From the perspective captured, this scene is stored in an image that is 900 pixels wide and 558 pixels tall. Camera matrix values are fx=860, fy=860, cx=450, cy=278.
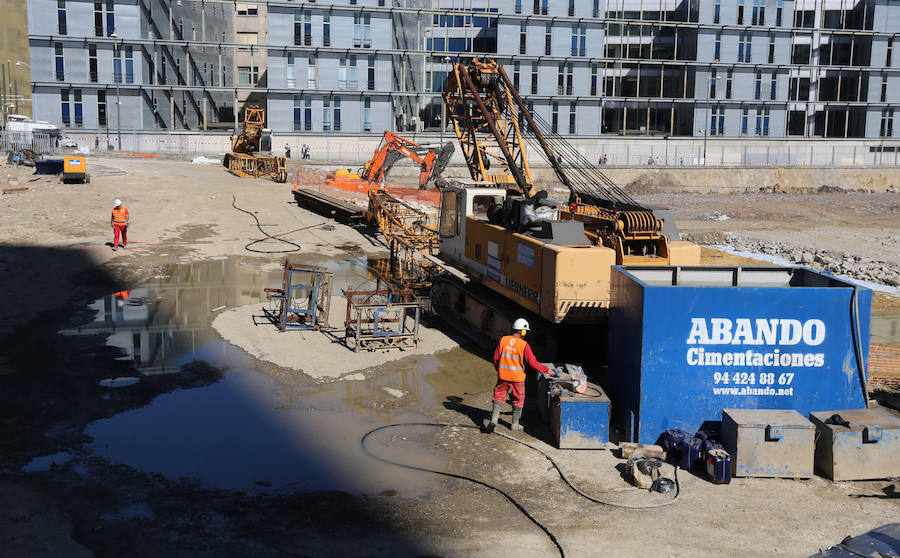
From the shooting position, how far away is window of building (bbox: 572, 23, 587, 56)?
75.4 metres

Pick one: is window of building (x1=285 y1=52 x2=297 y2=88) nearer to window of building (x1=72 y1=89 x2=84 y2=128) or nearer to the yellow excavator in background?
the yellow excavator in background

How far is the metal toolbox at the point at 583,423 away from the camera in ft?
41.4

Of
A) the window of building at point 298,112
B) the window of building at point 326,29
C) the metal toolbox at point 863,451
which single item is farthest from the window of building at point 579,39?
the metal toolbox at point 863,451

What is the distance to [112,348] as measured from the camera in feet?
58.8

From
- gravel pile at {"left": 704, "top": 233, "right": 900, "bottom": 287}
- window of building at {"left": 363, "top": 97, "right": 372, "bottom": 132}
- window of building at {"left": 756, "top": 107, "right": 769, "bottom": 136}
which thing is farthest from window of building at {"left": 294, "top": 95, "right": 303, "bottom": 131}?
window of building at {"left": 756, "top": 107, "right": 769, "bottom": 136}

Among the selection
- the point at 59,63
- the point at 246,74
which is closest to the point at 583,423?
the point at 59,63

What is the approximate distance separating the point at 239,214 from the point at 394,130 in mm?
37807

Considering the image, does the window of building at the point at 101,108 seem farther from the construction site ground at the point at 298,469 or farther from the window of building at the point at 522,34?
the construction site ground at the point at 298,469

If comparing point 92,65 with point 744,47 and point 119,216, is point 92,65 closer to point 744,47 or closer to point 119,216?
point 119,216

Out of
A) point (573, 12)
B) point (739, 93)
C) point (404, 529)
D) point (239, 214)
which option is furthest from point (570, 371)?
point (739, 93)

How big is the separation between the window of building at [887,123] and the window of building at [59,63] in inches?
2933

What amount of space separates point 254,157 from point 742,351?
135 feet

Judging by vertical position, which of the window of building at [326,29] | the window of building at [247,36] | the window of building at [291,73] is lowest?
the window of building at [291,73]

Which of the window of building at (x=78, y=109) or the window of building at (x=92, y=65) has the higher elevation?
the window of building at (x=92, y=65)
